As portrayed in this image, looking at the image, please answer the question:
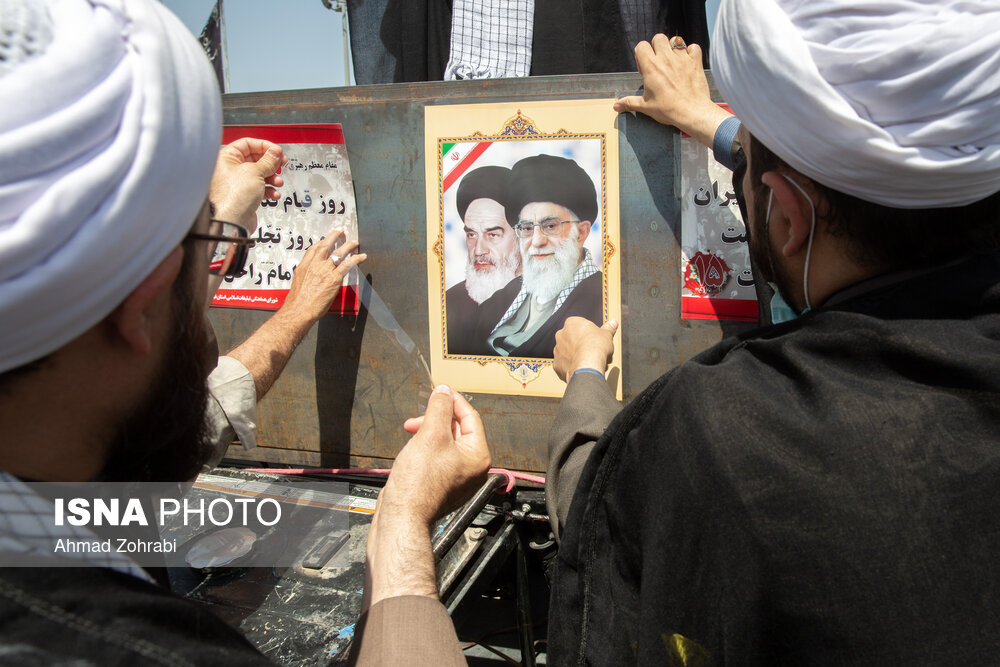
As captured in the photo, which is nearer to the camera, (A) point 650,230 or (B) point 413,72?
(A) point 650,230

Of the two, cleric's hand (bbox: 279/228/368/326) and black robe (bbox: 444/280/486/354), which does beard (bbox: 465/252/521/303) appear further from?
cleric's hand (bbox: 279/228/368/326)

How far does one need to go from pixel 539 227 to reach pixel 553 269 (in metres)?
0.11

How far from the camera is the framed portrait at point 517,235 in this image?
1.49 metres

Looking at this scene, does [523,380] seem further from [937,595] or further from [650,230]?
[937,595]

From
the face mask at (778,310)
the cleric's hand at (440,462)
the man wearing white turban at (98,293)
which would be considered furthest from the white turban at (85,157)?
the face mask at (778,310)

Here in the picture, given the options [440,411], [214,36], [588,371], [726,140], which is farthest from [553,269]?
[214,36]

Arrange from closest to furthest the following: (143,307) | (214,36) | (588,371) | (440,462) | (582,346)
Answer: (143,307) → (440,462) → (588,371) → (582,346) → (214,36)

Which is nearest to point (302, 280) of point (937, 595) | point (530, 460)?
point (530, 460)

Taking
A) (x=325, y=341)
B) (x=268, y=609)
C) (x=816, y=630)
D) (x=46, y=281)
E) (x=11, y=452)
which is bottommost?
(x=268, y=609)

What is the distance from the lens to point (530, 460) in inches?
65.1

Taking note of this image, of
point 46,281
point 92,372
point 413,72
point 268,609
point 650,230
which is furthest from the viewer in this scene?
point 413,72

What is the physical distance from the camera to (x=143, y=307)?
656mm

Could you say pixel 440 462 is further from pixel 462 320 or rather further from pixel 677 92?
pixel 677 92

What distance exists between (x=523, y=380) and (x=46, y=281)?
1.19 meters
